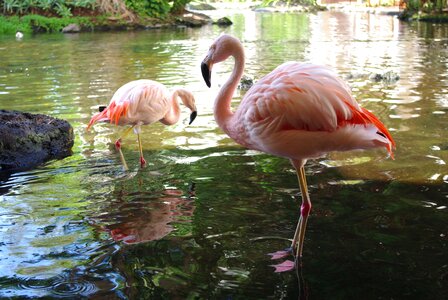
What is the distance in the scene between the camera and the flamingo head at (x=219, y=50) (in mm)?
3658

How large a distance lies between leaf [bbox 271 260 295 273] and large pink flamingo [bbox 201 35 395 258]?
0.29ft

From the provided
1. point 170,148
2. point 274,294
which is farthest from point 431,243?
point 170,148

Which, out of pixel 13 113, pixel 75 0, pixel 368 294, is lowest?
pixel 368 294

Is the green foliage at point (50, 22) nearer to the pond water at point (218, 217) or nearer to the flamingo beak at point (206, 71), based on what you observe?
the pond water at point (218, 217)

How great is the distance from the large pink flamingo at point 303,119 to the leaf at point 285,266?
0.09m

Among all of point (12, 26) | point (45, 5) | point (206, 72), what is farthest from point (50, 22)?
point (206, 72)

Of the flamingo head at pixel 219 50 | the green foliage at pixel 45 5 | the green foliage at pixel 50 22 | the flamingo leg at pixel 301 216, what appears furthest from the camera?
the green foliage at pixel 45 5

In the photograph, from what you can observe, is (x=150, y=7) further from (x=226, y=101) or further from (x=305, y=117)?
(x=305, y=117)

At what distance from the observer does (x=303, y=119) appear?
321cm

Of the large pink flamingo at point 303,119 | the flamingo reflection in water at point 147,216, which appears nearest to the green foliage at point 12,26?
the flamingo reflection in water at point 147,216

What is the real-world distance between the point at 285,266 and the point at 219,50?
4.74 feet

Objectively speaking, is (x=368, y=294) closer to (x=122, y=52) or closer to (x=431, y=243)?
(x=431, y=243)

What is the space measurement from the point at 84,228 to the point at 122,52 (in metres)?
13.1

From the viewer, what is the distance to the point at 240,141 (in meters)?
3.58
